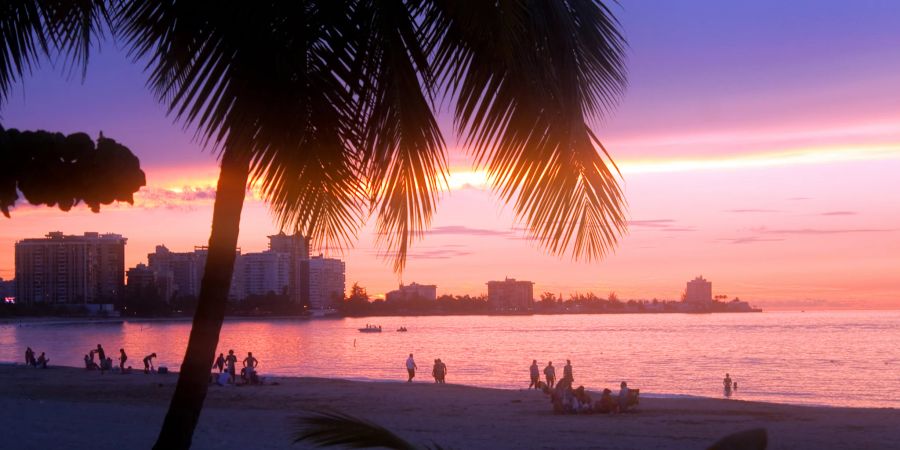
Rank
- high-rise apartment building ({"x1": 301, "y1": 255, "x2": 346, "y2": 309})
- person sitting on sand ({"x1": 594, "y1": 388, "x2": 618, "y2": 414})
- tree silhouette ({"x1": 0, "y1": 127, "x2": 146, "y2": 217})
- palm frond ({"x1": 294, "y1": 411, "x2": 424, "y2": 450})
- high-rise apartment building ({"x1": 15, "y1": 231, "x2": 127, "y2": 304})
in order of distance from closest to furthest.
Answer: palm frond ({"x1": 294, "y1": 411, "x2": 424, "y2": 450})
tree silhouette ({"x1": 0, "y1": 127, "x2": 146, "y2": 217})
high-rise apartment building ({"x1": 301, "y1": 255, "x2": 346, "y2": 309})
person sitting on sand ({"x1": 594, "y1": 388, "x2": 618, "y2": 414})
high-rise apartment building ({"x1": 15, "y1": 231, "x2": 127, "y2": 304})

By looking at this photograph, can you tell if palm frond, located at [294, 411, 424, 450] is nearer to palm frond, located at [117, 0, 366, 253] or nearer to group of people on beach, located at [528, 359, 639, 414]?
palm frond, located at [117, 0, 366, 253]

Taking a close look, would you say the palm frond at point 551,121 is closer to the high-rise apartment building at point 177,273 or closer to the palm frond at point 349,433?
the palm frond at point 349,433

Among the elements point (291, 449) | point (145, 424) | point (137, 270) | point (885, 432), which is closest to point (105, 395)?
point (145, 424)

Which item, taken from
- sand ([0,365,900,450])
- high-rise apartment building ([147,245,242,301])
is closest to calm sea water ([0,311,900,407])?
high-rise apartment building ([147,245,242,301])

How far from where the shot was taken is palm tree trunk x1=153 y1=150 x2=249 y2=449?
4469 mm

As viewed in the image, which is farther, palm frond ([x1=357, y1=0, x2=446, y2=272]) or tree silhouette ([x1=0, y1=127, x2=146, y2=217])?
tree silhouette ([x1=0, y1=127, x2=146, y2=217])

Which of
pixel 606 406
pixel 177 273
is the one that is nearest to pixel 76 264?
pixel 177 273

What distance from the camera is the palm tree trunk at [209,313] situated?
447cm

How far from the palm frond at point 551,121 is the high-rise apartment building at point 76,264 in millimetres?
38482

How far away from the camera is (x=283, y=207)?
4.37 metres

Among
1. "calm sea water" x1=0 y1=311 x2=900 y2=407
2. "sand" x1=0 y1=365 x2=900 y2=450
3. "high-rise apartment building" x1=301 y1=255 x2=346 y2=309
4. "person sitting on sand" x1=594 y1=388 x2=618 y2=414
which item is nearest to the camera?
"high-rise apartment building" x1=301 y1=255 x2=346 y2=309

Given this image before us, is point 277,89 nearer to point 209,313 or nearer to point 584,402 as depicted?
point 209,313

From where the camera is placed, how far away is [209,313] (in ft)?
15.0

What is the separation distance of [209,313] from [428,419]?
17327 mm
